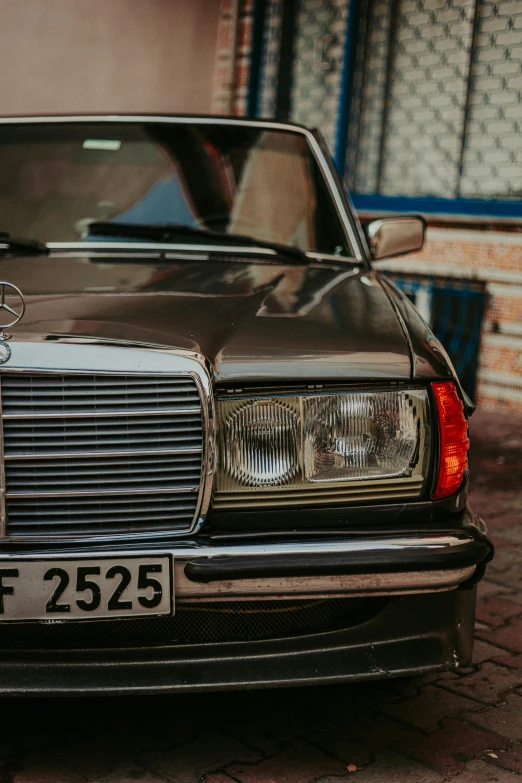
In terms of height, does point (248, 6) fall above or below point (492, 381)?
above

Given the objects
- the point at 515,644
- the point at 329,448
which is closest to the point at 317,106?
the point at 515,644

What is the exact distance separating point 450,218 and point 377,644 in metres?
6.01

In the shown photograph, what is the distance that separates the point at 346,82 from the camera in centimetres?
918

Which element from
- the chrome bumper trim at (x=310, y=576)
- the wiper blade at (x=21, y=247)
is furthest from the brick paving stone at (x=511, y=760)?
the wiper blade at (x=21, y=247)

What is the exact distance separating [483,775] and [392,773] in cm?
23

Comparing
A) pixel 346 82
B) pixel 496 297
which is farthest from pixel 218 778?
pixel 346 82

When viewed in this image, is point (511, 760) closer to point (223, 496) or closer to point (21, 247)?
point (223, 496)

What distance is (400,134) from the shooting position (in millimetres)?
8773

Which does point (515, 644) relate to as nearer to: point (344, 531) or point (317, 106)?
point (344, 531)

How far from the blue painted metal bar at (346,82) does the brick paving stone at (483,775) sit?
23.7 feet

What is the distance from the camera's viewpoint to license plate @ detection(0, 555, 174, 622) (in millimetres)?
2225

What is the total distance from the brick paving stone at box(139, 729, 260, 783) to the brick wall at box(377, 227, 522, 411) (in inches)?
211

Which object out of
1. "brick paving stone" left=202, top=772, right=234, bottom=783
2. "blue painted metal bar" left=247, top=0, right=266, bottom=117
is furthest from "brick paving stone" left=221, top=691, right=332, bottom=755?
"blue painted metal bar" left=247, top=0, right=266, bottom=117

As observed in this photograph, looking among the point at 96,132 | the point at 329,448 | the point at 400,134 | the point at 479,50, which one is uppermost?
the point at 479,50
